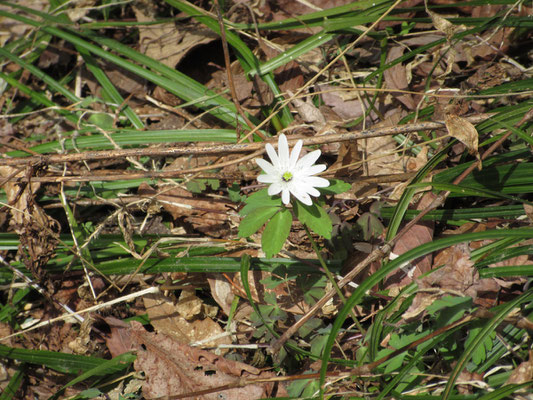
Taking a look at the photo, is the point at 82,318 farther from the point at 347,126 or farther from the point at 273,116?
the point at 347,126

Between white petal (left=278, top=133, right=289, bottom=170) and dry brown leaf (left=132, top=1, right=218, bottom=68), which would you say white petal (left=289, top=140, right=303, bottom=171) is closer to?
white petal (left=278, top=133, right=289, bottom=170)

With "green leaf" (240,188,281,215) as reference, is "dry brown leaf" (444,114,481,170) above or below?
above

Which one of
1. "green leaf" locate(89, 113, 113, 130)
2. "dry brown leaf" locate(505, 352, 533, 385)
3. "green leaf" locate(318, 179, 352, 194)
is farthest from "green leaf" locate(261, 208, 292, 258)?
"green leaf" locate(89, 113, 113, 130)

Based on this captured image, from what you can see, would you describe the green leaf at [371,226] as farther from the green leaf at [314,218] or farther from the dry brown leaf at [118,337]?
the dry brown leaf at [118,337]

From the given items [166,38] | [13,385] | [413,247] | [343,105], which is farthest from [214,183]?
[13,385]

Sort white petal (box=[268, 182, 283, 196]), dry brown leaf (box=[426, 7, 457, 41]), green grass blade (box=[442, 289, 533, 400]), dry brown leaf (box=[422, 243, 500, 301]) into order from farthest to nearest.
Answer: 1. dry brown leaf (box=[426, 7, 457, 41])
2. dry brown leaf (box=[422, 243, 500, 301])
3. white petal (box=[268, 182, 283, 196])
4. green grass blade (box=[442, 289, 533, 400])

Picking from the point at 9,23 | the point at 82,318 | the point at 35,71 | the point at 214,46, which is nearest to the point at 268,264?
the point at 82,318

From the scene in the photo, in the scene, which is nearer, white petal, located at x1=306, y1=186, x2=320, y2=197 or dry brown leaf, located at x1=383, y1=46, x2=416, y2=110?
white petal, located at x1=306, y1=186, x2=320, y2=197
